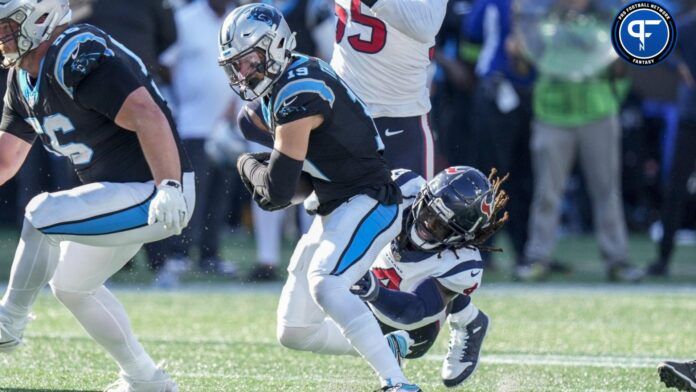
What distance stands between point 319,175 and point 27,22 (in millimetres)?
1168

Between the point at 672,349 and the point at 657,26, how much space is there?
5.03ft

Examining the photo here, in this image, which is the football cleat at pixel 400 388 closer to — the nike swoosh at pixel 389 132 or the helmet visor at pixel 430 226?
the helmet visor at pixel 430 226

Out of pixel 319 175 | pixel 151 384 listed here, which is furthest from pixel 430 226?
pixel 151 384

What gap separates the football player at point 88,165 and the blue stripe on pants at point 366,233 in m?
0.58

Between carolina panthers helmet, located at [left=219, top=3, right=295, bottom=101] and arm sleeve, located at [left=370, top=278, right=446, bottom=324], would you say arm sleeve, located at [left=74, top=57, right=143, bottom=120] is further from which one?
arm sleeve, located at [left=370, top=278, right=446, bottom=324]

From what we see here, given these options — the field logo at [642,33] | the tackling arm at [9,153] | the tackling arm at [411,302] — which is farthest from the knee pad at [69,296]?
the field logo at [642,33]

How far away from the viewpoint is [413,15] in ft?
18.4

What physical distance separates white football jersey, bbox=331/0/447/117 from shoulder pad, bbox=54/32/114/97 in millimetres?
1489

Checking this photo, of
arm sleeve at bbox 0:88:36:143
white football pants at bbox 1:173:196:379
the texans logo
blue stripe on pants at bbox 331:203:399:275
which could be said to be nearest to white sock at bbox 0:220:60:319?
white football pants at bbox 1:173:196:379

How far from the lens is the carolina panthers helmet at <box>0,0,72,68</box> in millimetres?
4668

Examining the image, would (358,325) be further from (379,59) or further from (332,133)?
(379,59)

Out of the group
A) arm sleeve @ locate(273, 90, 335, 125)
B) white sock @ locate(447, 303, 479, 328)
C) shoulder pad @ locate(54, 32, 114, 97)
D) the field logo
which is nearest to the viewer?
shoulder pad @ locate(54, 32, 114, 97)

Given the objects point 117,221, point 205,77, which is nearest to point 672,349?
point 117,221

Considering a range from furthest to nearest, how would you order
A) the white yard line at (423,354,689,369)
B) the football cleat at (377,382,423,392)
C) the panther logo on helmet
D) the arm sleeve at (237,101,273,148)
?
the white yard line at (423,354,689,369) → the arm sleeve at (237,101,273,148) → the panther logo on helmet → the football cleat at (377,382,423,392)
